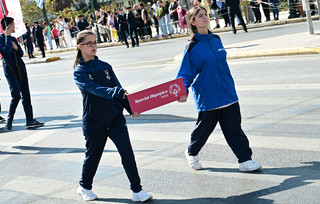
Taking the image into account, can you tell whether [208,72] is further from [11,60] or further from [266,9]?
[266,9]

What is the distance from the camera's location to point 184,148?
7582mm

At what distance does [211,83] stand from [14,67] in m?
5.39

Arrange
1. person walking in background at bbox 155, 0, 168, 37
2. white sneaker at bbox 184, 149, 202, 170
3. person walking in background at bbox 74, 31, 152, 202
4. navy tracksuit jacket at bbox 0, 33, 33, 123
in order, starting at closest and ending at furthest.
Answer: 1. person walking in background at bbox 74, 31, 152, 202
2. white sneaker at bbox 184, 149, 202, 170
3. navy tracksuit jacket at bbox 0, 33, 33, 123
4. person walking in background at bbox 155, 0, 168, 37

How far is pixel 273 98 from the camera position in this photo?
9.93m

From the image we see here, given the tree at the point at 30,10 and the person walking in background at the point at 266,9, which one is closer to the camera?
the person walking in background at the point at 266,9

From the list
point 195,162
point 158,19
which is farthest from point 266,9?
point 195,162

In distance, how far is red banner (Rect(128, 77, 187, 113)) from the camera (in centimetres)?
548

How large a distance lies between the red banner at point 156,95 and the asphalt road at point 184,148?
95 cm

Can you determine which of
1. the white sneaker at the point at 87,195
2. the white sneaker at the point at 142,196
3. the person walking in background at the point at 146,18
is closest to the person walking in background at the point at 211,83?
the white sneaker at the point at 142,196

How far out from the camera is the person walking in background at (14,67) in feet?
33.3

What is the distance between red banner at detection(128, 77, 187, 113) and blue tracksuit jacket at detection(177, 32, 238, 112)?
1.12 feet

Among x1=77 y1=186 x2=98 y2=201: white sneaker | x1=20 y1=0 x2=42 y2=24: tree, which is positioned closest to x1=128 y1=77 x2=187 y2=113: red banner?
x1=77 y1=186 x2=98 y2=201: white sneaker

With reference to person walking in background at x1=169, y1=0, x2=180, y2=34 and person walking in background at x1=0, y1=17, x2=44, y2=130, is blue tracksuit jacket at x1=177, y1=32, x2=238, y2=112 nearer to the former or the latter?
person walking in background at x1=0, y1=17, x2=44, y2=130

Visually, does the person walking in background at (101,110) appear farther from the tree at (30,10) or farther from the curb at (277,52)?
the tree at (30,10)
